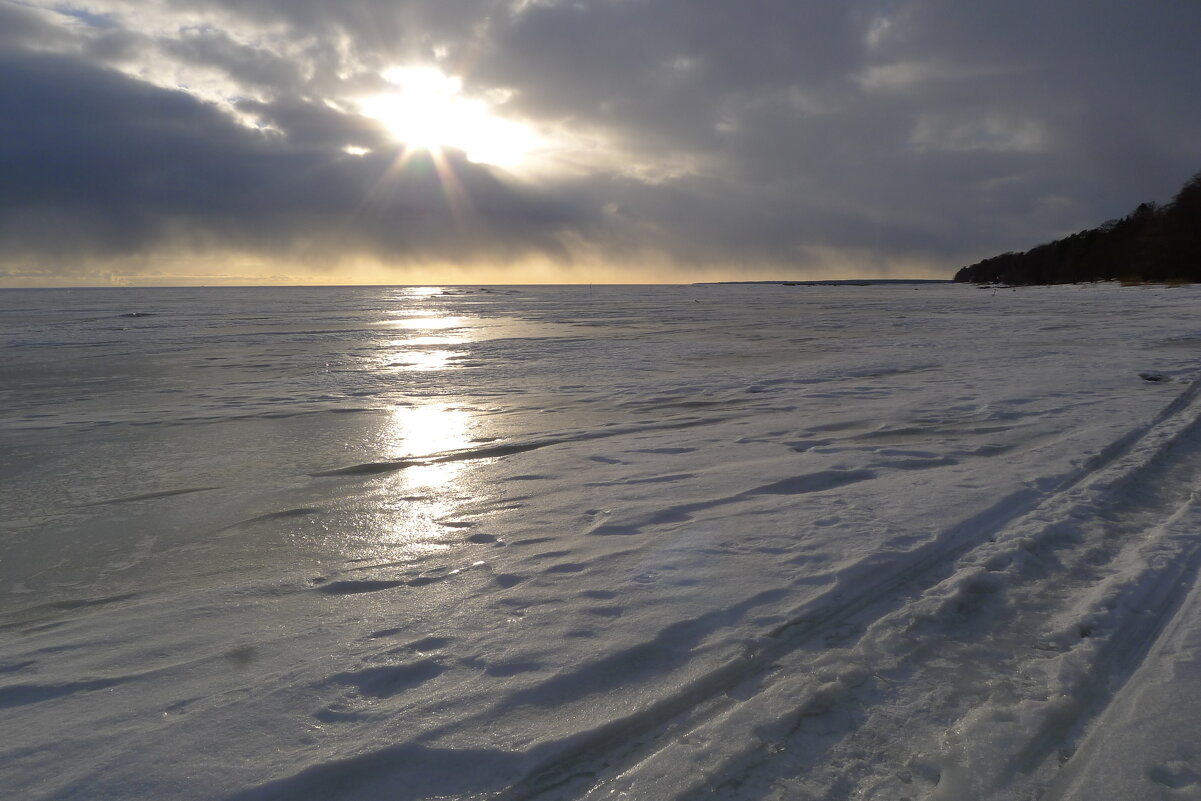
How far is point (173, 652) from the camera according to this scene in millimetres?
3137

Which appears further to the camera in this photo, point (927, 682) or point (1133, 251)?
point (1133, 251)

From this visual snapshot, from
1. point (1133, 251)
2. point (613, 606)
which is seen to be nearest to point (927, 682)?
point (613, 606)

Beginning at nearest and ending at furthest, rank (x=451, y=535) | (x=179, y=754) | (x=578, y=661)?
(x=179, y=754) → (x=578, y=661) → (x=451, y=535)

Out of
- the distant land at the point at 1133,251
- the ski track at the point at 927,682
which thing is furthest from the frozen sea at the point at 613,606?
the distant land at the point at 1133,251

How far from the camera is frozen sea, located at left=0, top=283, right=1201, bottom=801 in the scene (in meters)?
2.29

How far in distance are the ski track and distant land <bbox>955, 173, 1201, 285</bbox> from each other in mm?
57818

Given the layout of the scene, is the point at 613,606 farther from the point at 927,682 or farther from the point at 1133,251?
the point at 1133,251

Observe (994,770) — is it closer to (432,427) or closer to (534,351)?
(432,427)

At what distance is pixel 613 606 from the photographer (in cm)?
341

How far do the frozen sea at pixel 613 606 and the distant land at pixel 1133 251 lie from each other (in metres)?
55.9

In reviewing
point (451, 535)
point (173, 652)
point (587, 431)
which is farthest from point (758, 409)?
point (173, 652)

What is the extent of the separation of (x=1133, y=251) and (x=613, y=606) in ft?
248

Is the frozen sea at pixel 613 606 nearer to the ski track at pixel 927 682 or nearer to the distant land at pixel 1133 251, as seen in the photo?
the ski track at pixel 927 682

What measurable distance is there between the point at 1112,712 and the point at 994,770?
617 millimetres
